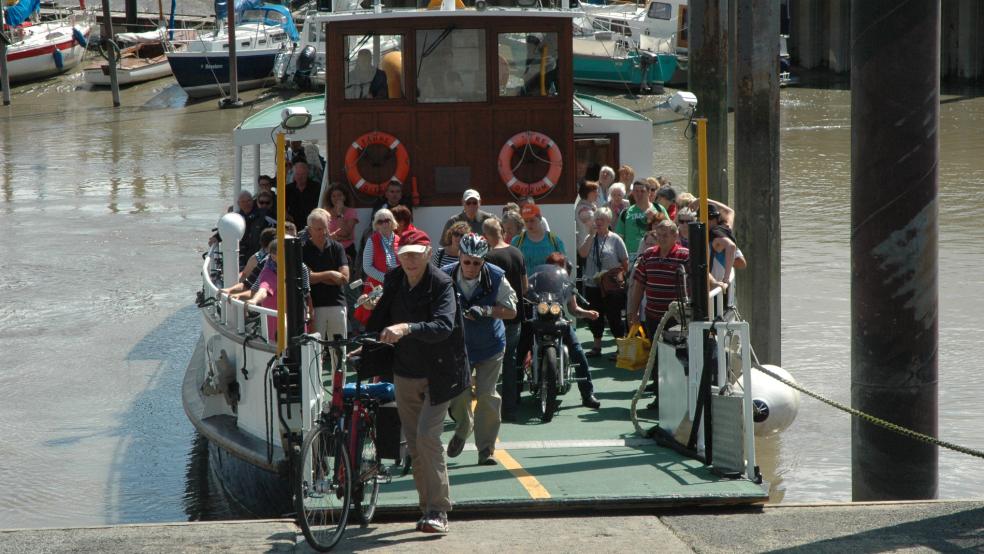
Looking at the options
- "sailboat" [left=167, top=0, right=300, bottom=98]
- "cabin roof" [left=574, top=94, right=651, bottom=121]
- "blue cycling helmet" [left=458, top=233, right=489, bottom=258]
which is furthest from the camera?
"sailboat" [left=167, top=0, right=300, bottom=98]

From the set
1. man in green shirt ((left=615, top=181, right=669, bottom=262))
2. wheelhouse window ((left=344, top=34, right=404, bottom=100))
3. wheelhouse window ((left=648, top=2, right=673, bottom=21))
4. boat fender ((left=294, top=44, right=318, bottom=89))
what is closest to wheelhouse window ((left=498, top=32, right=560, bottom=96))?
wheelhouse window ((left=344, top=34, right=404, bottom=100))

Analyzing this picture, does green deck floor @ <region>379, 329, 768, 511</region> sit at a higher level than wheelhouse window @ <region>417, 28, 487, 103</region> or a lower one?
lower

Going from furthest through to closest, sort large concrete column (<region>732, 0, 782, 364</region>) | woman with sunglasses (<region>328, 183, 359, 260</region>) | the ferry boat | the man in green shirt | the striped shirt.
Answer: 1. the man in green shirt
2. large concrete column (<region>732, 0, 782, 364</region>)
3. woman with sunglasses (<region>328, 183, 359, 260</region>)
4. the striped shirt
5. the ferry boat

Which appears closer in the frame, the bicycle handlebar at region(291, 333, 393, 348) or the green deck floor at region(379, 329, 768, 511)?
the bicycle handlebar at region(291, 333, 393, 348)

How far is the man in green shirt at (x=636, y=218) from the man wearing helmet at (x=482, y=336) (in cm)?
400

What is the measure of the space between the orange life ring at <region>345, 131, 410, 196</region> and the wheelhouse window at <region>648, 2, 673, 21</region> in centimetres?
3193

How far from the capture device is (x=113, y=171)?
30609 millimetres

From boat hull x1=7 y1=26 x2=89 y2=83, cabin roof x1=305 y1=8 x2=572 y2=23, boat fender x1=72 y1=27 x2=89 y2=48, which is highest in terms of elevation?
boat fender x1=72 y1=27 x2=89 y2=48

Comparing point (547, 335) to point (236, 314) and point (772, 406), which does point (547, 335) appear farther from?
point (236, 314)

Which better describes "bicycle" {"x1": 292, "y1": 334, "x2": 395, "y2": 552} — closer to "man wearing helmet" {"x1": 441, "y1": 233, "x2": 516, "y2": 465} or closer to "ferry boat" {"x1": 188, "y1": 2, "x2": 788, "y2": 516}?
"ferry boat" {"x1": 188, "y1": 2, "x2": 788, "y2": 516}

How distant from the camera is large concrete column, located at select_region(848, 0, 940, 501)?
7609mm

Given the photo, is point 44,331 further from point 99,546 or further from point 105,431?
point 99,546

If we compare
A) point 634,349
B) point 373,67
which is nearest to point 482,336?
point 634,349

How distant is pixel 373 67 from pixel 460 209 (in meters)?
1.59
